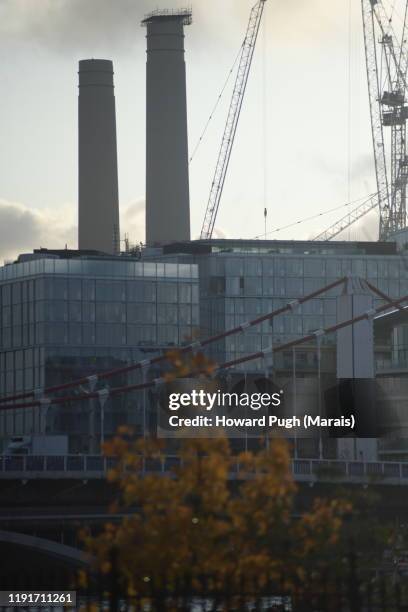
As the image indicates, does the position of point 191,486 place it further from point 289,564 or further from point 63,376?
point 63,376

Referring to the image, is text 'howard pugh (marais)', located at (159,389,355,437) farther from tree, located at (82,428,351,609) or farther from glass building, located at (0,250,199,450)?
tree, located at (82,428,351,609)

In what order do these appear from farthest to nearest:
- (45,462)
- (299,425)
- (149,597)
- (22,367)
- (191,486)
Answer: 1. (22,367)
2. (299,425)
3. (45,462)
4. (191,486)
5. (149,597)

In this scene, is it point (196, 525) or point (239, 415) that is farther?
point (239, 415)

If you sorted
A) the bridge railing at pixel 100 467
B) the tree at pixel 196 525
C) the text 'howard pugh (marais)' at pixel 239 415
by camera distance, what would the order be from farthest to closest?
the text 'howard pugh (marais)' at pixel 239 415 < the bridge railing at pixel 100 467 < the tree at pixel 196 525

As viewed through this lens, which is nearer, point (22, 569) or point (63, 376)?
point (22, 569)

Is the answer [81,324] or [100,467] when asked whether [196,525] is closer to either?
[100,467]

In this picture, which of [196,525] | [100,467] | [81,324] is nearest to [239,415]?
[81,324]

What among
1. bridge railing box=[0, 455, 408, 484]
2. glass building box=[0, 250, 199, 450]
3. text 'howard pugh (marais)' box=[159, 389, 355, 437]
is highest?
glass building box=[0, 250, 199, 450]

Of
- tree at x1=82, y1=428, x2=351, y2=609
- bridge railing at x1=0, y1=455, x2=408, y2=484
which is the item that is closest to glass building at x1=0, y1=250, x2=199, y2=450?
bridge railing at x1=0, y1=455, x2=408, y2=484

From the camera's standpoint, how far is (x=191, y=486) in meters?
34.2

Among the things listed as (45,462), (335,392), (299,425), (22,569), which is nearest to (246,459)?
(45,462)

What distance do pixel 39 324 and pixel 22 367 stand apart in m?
6.19

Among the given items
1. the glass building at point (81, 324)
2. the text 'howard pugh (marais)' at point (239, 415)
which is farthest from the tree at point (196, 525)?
the glass building at point (81, 324)

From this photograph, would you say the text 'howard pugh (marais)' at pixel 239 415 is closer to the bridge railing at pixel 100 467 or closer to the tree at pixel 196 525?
the bridge railing at pixel 100 467
